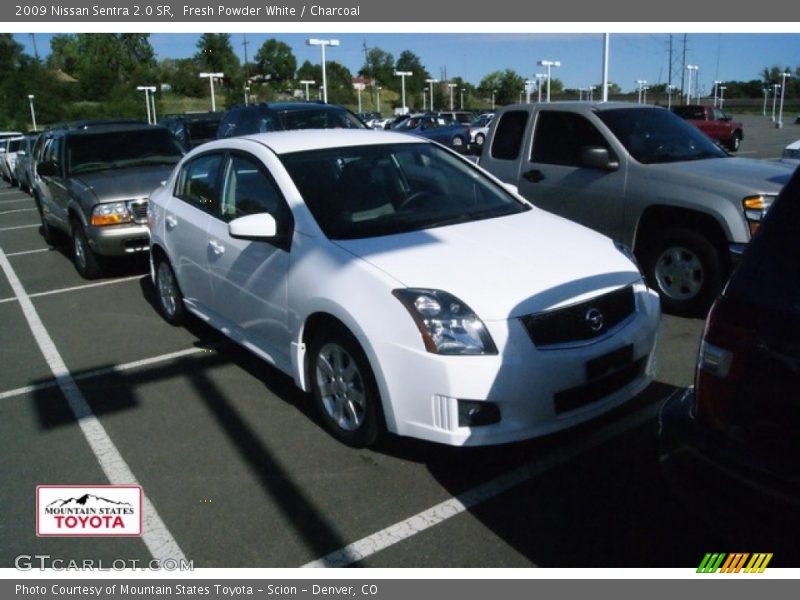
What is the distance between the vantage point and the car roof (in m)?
4.92

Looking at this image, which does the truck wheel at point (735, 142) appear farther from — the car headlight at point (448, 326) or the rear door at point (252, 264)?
the car headlight at point (448, 326)

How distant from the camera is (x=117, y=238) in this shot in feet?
27.2

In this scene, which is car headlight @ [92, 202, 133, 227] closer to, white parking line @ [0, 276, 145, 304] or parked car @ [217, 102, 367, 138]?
white parking line @ [0, 276, 145, 304]

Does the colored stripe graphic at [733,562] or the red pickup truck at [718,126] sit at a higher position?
the red pickup truck at [718,126]

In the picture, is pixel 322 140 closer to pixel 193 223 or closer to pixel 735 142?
pixel 193 223

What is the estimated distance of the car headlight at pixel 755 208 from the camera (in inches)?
227

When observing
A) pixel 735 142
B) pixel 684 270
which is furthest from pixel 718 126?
pixel 684 270

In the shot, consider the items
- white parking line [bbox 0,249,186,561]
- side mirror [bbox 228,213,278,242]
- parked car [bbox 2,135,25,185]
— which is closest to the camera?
white parking line [bbox 0,249,186,561]

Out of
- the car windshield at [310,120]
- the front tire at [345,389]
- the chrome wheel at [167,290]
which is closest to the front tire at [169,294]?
the chrome wheel at [167,290]

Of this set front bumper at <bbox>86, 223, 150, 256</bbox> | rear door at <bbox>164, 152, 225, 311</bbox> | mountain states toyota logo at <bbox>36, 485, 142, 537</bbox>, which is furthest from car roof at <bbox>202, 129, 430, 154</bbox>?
front bumper at <bbox>86, 223, 150, 256</bbox>

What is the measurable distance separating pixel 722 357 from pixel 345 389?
218 centimetres

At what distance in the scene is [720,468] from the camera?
2.30m

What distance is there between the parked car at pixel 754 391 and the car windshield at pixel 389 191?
2277 mm

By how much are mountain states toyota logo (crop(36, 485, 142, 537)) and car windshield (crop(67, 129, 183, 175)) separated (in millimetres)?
6423
